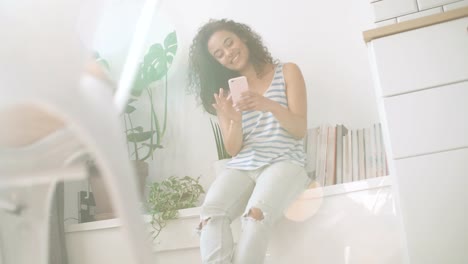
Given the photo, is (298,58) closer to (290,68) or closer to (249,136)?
(290,68)

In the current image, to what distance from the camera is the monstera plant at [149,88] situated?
168cm

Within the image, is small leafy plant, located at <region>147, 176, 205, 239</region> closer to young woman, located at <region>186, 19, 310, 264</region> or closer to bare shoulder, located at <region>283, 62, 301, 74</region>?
young woman, located at <region>186, 19, 310, 264</region>

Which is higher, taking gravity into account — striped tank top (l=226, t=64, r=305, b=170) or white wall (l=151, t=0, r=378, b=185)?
white wall (l=151, t=0, r=378, b=185)

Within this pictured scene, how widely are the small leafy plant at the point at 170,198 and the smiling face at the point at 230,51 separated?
0.42 metres

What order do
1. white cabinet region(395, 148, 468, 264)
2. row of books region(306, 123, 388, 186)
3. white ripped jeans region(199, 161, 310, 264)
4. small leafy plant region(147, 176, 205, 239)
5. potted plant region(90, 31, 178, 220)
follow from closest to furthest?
white cabinet region(395, 148, 468, 264)
white ripped jeans region(199, 161, 310, 264)
row of books region(306, 123, 388, 186)
small leafy plant region(147, 176, 205, 239)
potted plant region(90, 31, 178, 220)

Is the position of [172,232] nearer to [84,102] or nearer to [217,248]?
[217,248]

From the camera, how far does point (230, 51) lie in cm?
152

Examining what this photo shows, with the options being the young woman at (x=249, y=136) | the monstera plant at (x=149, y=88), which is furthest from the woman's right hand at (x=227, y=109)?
the monstera plant at (x=149, y=88)

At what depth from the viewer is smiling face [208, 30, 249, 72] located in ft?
4.99

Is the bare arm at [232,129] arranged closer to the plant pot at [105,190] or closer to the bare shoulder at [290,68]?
the bare shoulder at [290,68]

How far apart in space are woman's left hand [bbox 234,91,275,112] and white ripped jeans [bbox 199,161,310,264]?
18cm

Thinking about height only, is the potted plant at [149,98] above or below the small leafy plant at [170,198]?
above

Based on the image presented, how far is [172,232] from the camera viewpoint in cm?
140

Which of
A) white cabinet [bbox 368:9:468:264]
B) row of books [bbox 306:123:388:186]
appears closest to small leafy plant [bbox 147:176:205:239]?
row of books [bbox 306:123:388:186]
